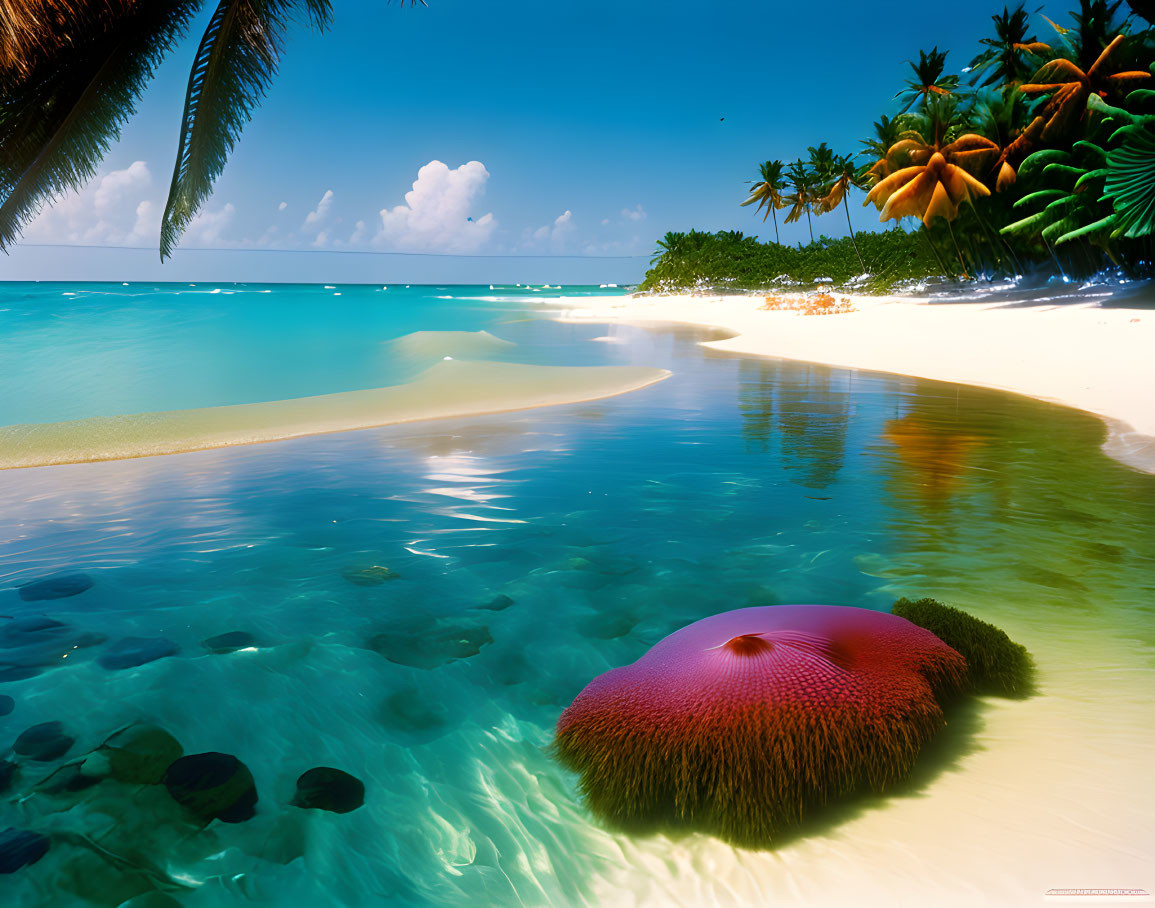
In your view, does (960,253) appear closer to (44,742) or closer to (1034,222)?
(1034,222)

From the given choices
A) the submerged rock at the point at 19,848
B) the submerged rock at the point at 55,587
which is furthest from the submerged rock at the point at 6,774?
the submerged rock at the point at 55,587

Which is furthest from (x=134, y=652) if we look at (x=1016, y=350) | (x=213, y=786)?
(x=1016, y=350)

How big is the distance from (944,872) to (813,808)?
1.64 ft

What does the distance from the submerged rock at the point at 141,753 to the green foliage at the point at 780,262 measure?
48.5 metres

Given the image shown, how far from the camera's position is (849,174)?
200 ft

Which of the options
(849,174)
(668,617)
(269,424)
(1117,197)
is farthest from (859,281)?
(668,617)

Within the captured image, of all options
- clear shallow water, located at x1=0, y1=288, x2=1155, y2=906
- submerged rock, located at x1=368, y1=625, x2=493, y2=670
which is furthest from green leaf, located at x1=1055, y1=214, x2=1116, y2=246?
submerged rock, located at x1=368, y1=625, x2=493, y2=670

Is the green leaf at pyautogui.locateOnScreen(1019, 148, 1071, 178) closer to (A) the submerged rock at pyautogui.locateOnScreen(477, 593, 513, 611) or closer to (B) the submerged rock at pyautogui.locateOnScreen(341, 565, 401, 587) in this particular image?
(A) the submerged rock at pyautogui.locateOnScreen(477, 593, 513, 611)

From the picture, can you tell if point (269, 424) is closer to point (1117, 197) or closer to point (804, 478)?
point (804, 478)

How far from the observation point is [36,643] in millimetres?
4547

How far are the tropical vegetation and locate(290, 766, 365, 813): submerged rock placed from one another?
2763cm

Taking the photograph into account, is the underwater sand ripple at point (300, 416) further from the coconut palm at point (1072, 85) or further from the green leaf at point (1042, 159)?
the coconut palm at point (1072, 85)

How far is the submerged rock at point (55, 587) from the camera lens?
5.31 meters

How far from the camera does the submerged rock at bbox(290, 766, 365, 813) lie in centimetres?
324
